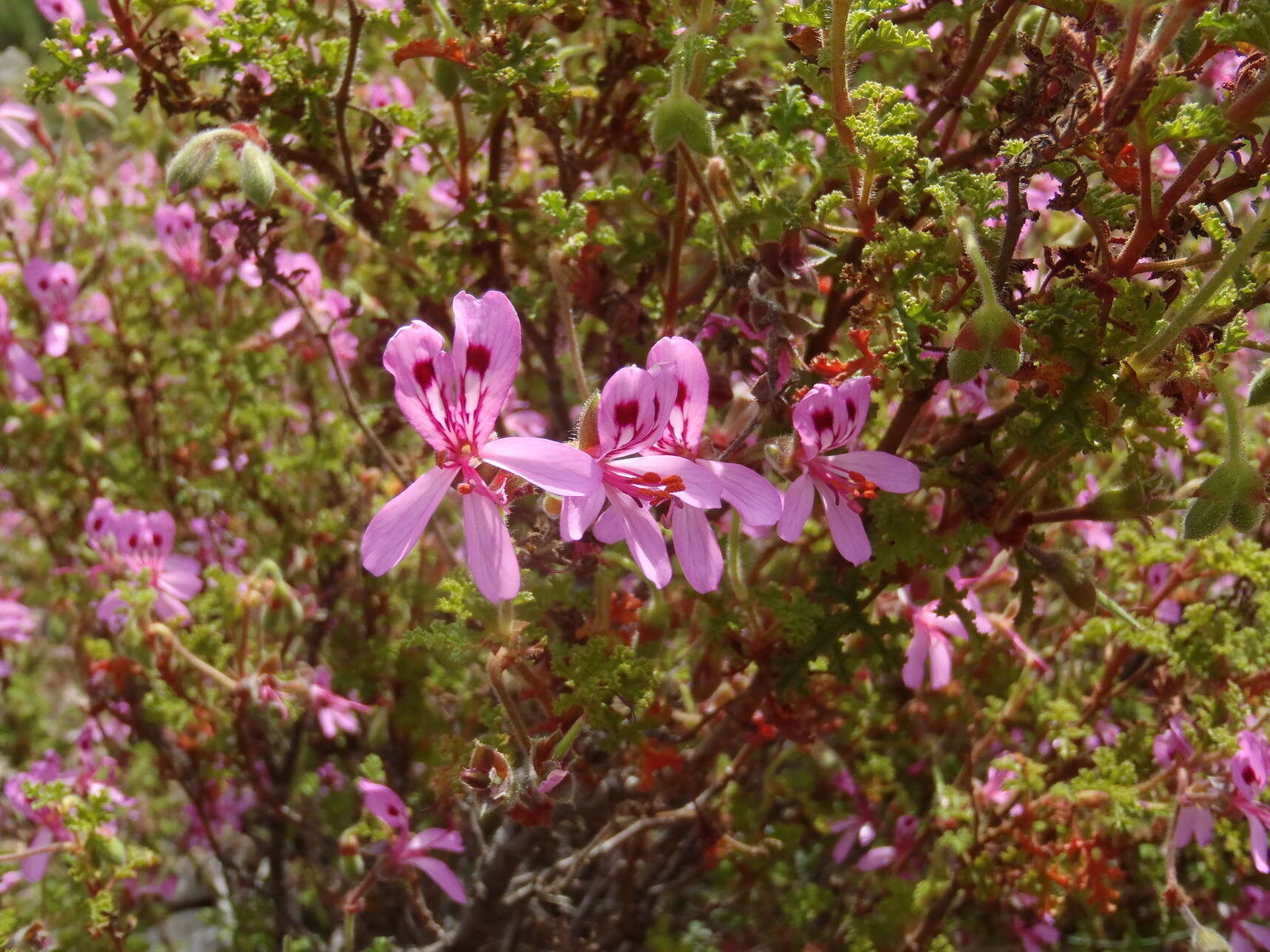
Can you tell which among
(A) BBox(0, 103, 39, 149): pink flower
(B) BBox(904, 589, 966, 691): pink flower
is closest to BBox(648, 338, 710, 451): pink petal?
(B) BBox(904, 589, 966, 691): pink flower

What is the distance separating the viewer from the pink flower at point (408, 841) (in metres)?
1.90

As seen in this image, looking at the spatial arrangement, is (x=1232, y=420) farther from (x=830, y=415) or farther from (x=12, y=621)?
(x=12, y=621)

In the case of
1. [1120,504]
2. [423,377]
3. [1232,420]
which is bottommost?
[1120,504]

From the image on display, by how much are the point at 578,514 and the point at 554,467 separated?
6cm

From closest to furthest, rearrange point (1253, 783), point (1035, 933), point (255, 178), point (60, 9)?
point (255, 178), point (1253, 783), point (60, 9), point (1035, 933)

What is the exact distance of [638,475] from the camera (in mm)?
1207

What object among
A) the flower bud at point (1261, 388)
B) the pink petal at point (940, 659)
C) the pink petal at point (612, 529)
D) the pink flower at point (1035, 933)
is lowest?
the pink flower at point (1035, 933)

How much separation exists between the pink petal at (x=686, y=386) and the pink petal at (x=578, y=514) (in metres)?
0.18

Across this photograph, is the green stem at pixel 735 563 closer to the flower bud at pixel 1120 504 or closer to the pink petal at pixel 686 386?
the pink petal at pixel 686 386

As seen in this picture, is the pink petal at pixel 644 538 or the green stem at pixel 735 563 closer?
the pink petal at pixel 644 538

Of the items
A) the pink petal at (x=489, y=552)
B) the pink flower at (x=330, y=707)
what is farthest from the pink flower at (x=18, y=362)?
the pink petal at (x=489, y=552)

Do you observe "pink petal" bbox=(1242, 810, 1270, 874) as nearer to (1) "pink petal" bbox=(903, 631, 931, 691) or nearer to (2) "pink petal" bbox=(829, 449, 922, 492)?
(1) "pink petal" bbox=(903, 631, 931, 691)

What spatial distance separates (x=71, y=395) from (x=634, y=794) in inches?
73.5

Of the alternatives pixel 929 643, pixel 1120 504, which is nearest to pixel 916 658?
pixel 929 643
